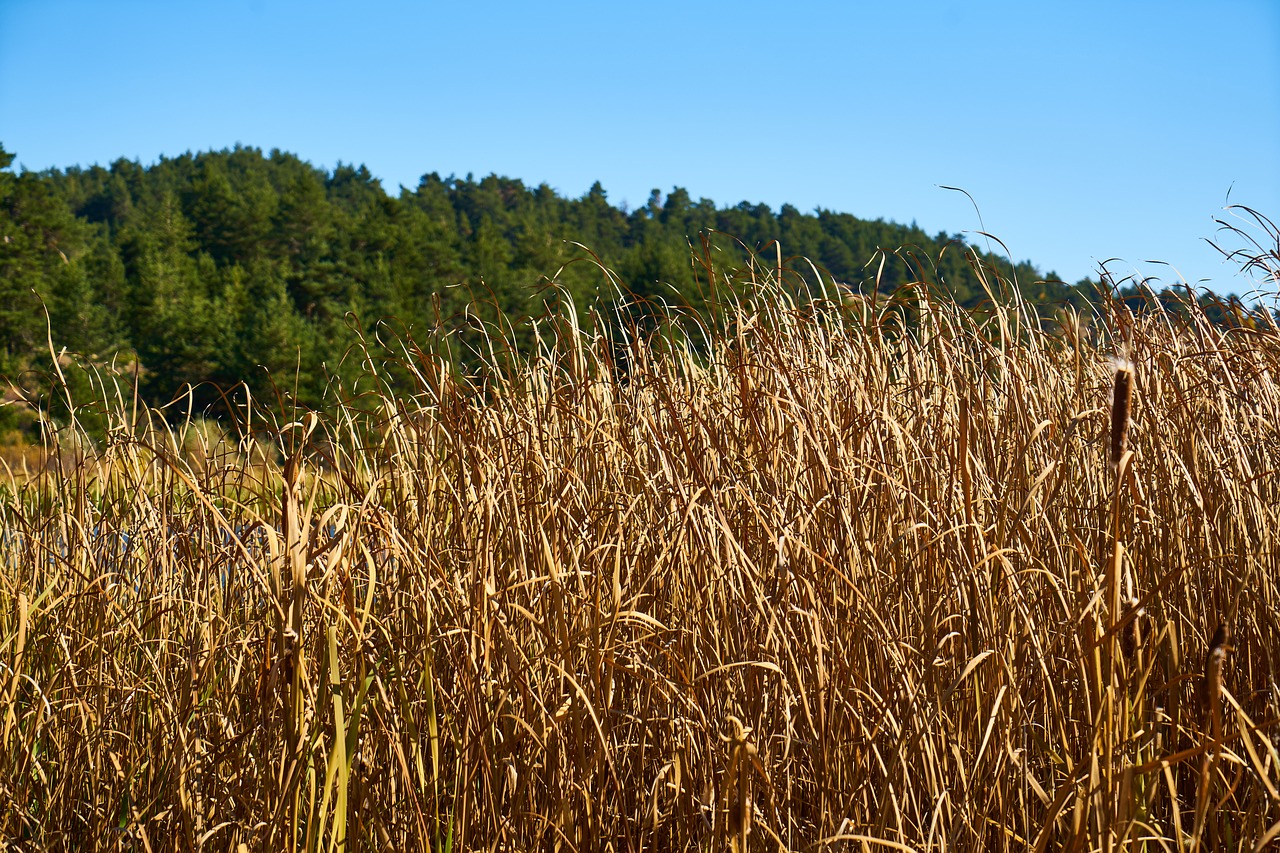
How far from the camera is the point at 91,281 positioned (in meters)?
43.0

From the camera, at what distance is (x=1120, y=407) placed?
0.93 m

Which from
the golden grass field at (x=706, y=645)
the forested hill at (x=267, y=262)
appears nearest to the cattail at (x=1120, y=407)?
the golden grass field at (x=706, y=645)

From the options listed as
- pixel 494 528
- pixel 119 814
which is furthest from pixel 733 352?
pixel 119 814

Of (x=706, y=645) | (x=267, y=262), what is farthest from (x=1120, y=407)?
(x=267, y=262)

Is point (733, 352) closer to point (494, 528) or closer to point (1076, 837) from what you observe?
point (494, 528)

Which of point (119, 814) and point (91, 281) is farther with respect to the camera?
point (91, 281)

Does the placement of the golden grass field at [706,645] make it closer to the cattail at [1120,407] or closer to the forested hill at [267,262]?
the cattail at [1120,407]

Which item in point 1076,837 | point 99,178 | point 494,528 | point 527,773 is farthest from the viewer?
point 99,178

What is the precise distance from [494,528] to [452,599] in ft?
0.94

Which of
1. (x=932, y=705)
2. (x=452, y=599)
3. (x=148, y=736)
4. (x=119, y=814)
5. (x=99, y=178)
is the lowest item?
(x=119, y=814)

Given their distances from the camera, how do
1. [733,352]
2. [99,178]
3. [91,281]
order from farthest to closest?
1. [99,178]
2. [91,281]
3. [733,352]

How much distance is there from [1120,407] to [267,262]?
52389mm

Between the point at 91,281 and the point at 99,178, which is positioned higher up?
the point at 99,178

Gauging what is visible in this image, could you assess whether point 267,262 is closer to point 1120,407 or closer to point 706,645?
point 706,645
